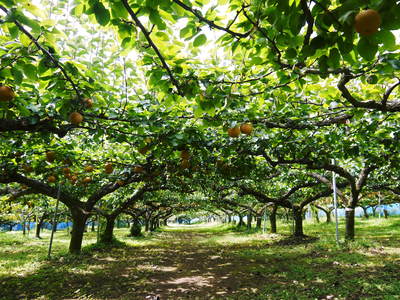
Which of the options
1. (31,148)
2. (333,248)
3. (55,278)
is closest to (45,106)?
(31,148)

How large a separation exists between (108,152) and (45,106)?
159 inches

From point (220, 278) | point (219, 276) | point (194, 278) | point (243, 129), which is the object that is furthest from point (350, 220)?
point (243, 129)

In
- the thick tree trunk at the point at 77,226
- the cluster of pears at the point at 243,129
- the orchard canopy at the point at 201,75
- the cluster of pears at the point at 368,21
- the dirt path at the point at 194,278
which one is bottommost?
the dirt path at the point at 194,278

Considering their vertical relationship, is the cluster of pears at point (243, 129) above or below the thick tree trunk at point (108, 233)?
above

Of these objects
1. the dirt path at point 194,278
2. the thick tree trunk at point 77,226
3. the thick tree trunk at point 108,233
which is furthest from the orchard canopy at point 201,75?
the thick tree trunk at point 108,233

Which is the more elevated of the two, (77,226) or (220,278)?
(77,226)

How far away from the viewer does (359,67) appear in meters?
3.02

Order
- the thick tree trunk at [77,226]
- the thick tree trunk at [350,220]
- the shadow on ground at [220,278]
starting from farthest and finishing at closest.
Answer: the thick tree trunk at [350,220] < the thick tree trunk at [77,226] < the shadow on ground at [220,278]

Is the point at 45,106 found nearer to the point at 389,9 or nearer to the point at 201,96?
the point at 201,96

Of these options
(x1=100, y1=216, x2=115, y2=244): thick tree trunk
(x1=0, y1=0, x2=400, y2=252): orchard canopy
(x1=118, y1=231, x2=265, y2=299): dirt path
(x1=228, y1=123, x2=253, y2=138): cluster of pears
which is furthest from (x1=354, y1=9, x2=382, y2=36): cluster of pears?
(x1=100, y1=216, x2=115, y2=244): thick tree trunk

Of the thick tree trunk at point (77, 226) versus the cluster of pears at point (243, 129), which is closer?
the cluster of pears at point (243, 129)

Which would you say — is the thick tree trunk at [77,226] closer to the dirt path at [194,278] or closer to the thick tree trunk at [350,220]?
the dirt path at [194,278]

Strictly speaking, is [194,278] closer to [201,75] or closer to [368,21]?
[201,75]

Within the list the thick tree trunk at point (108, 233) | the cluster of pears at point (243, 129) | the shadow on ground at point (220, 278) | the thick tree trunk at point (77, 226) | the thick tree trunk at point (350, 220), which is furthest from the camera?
the thick tree trunk at point (108, 233)
